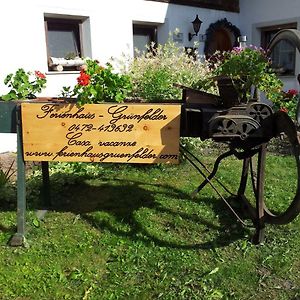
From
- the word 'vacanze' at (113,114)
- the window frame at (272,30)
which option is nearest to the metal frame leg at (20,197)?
the word 'vacanze' at (113,114)

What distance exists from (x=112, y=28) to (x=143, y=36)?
3.55 feet

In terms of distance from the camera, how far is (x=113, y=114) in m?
2.84

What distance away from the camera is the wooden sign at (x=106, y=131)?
9.25ft

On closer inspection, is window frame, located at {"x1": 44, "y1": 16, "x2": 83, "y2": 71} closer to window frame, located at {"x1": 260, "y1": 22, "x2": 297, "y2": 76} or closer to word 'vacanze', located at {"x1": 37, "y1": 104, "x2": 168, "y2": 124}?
word 'vacanze', located at {"x1": 37, "y1": 104, "x2": 168, "y2": 124}

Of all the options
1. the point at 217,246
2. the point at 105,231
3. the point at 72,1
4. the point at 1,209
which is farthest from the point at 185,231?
the point at 72,1

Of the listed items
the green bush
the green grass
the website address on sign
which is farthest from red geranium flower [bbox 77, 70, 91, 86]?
the green bush

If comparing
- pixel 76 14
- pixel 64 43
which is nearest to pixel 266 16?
pixel 76 14

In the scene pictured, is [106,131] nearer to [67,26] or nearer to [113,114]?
[113,114]

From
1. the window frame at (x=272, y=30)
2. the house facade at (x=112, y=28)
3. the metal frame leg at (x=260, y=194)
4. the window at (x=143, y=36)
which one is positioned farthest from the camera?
the window frame at (x=272, y=30)

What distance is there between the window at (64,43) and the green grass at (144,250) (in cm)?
308

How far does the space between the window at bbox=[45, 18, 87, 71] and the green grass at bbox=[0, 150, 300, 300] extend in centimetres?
308

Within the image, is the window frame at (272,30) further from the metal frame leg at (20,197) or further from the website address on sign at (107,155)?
the metal frame leg at (20,197)

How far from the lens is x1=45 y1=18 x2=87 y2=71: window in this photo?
6.65 meters

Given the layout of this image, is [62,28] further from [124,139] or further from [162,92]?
[124,139]
